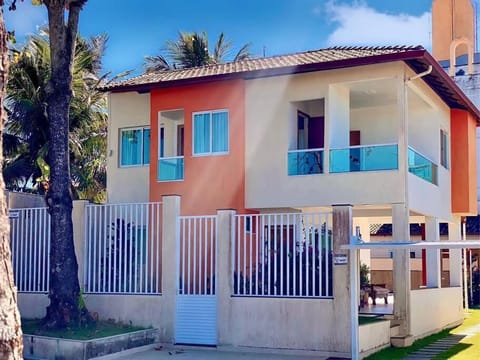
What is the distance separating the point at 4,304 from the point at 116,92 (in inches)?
729

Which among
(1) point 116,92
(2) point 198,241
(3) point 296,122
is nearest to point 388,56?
(3) point 296,122

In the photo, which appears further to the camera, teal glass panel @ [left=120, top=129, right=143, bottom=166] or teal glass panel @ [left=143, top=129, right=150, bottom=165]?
teal glass panel @ [left=120, top=129, right=143, bottom=166]

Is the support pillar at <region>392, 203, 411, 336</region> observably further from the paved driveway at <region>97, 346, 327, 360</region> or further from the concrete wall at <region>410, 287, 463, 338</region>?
the paved driveway at <region>97, 346, 327, 360</region>

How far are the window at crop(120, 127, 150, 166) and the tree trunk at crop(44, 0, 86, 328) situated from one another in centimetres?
618

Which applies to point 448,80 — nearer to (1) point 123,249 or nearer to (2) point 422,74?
(2) point 422,74

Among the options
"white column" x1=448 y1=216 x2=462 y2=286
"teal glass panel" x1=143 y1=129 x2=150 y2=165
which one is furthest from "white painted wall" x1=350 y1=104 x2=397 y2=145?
"teal glass panel" x1=143 y1=129 x2=150 y2=165

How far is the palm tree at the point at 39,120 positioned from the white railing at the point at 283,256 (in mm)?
7113

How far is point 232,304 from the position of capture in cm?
1564

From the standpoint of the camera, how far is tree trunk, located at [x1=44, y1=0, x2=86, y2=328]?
51.2 feet

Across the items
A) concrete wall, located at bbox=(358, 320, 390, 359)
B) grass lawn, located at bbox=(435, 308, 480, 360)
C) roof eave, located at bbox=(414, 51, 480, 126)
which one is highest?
roof eave, located at bbox=(414, 51, 480, 126)

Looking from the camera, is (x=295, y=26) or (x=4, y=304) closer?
(x=4, y=304)

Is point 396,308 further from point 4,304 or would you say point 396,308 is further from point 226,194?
point 4,304

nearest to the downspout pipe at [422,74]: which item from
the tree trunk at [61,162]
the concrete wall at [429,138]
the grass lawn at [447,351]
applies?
the concrete wall at [429,138]

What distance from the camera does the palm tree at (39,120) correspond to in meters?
22.1
